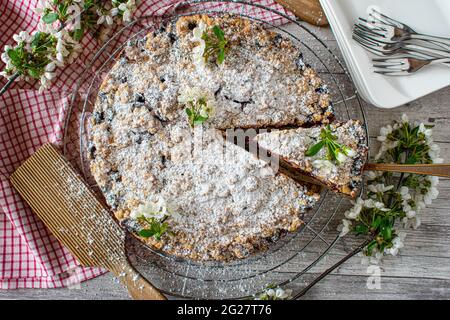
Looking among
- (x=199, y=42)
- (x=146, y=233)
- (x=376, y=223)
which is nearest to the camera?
(x=146, y=233)

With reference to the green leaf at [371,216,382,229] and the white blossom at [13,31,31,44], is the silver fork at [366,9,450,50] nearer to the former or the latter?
the green leaf at [371,216,382,229]

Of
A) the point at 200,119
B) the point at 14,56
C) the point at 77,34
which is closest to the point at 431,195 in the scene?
the point at 200,119

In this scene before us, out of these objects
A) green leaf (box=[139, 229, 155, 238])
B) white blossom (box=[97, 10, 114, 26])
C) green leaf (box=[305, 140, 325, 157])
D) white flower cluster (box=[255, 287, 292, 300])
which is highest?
white blossom (box=[97, 10, 114, 26])

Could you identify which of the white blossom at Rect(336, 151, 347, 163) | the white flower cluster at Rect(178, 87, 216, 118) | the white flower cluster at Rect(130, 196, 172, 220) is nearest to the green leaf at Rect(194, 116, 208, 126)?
the white flower cluster at Rect(178, 87, 216, 118)

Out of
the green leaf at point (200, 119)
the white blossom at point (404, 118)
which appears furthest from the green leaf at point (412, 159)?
the green leaf at point (200, 119)

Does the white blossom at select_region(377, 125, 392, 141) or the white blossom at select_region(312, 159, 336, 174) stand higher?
the white blossom at select_region(377, 125, 392, 141)

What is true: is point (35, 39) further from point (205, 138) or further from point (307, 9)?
point (307, 9)
